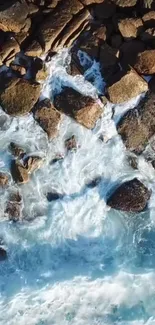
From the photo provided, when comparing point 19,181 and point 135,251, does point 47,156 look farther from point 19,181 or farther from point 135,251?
point 135,251

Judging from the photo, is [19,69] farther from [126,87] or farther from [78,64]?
[126,87]

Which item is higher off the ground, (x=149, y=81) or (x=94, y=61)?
(x=94, y=61)

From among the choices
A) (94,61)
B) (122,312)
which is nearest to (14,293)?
(122,312)

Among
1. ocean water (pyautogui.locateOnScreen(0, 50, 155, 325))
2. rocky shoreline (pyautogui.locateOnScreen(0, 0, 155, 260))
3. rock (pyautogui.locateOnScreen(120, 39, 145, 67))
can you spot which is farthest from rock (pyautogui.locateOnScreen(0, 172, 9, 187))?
rock (pyautogui.locateOnScreen(120, 39, 145, 67))

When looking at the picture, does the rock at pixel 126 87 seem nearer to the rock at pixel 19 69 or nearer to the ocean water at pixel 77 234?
the ocean water at pixel 77 234

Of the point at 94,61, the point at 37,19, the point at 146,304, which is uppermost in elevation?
the point at 37,19

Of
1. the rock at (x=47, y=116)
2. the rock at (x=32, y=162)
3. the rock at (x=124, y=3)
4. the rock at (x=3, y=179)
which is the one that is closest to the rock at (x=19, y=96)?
the rock at (x=47, y=116)
